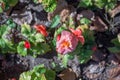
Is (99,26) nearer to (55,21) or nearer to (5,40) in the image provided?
(55,21)

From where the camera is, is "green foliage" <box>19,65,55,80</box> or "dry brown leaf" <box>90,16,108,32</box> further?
"dry brown leaf" <box>90,16,108,32</box>

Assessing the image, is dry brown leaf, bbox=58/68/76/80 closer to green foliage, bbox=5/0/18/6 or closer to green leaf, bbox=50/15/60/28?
green leaf, bbox=50/15/60/28

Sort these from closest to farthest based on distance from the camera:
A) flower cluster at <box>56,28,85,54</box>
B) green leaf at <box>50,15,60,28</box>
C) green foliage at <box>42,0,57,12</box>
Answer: flower cluster at <box>56,28,85,54</box>, green foliage at <box>42,0,57,12</box>, green leaf at <box>50,15,60,28</box>

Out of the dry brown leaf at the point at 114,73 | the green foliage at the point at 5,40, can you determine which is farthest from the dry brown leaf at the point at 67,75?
the green foliage at the point at 5,40

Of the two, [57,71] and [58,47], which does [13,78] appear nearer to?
[57,71]

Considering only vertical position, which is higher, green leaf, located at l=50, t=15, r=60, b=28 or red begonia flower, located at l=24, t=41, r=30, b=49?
green leaf, located at l=50, t=15, r=60, b=28

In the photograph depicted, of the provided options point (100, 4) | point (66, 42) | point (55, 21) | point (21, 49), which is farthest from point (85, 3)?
point (21, 49)

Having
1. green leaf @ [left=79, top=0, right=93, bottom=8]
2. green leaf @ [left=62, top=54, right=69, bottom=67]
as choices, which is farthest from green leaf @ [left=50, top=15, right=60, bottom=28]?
green leaf @ [left=62, top=54, right=69, bottom=67]
